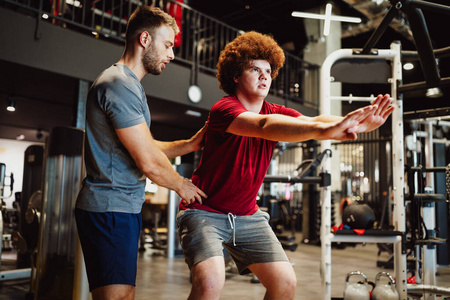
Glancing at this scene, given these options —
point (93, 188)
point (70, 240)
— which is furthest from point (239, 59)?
point (70, 240)

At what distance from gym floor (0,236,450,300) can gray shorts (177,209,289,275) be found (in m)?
2.25

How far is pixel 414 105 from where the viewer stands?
4004 mm

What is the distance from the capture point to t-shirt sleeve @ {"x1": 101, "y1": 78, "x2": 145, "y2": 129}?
4.91ft

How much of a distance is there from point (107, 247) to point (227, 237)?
546mm

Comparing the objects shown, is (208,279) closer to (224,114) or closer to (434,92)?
(224,114)

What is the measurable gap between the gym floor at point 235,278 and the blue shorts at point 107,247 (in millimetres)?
2450

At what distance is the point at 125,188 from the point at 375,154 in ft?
40.5

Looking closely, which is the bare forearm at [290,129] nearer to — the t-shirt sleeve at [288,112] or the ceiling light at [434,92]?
the t-shirt sleeve at [288,112]

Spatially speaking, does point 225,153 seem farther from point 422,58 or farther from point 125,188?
point 422,58

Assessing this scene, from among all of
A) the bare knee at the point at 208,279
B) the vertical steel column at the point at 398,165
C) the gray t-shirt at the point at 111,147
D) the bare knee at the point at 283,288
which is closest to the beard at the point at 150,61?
the gray t-shirt at the point at 111,147

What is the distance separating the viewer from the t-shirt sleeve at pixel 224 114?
160 centimetres

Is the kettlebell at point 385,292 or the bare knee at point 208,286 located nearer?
the bare knee at point 208,286

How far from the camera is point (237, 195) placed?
179cm

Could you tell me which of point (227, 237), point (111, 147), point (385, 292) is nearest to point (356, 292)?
→ point (385, 292)
